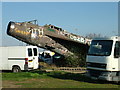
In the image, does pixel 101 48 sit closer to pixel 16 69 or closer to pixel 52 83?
pixel 52 83

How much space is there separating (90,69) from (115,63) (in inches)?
74.5

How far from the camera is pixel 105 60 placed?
46.2 ft

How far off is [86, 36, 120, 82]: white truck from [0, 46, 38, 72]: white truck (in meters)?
8.05

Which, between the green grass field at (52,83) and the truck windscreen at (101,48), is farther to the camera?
the truck windscreen at (101,48)

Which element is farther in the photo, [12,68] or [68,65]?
[68,65]

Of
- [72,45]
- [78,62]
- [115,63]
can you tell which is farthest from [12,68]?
[115,63]

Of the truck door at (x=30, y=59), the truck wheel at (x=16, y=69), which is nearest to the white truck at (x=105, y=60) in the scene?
the truck door at (x=30, y=59)

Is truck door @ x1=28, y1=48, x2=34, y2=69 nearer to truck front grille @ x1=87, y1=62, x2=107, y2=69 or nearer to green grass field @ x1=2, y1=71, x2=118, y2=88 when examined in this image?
green grass field @ x1=2, y1=71, x2=118, y2=88

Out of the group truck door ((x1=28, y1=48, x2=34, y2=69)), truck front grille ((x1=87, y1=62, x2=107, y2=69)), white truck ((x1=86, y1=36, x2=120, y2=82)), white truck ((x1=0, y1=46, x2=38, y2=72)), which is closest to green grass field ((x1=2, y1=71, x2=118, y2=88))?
white truck ((x1=86, y1=36, x2=120, y2=82))

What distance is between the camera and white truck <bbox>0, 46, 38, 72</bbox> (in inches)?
861

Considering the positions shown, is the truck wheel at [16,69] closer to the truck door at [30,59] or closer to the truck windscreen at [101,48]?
the truck door at [30,59]

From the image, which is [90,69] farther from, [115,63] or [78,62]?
[78,62]

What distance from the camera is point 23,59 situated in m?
21.9

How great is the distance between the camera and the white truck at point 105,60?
13.9 meters
